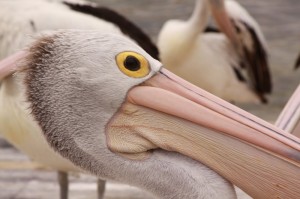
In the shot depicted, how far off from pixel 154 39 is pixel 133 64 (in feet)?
24.7

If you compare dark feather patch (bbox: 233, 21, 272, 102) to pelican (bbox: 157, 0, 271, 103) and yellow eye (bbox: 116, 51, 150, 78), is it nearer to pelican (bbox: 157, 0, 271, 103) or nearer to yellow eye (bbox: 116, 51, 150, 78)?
pelican (bbox: 157, 0, 271, 103)

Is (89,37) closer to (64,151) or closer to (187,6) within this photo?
(64,151)

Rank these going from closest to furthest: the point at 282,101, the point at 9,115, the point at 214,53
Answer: the point at 9,115 < the point at 214,53 < the point at 282,101

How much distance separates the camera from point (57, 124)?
269 centimetres

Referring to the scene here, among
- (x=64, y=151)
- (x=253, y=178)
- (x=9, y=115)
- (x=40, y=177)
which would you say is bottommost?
(x=40, y=177)

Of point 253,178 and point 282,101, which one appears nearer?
point 253,178

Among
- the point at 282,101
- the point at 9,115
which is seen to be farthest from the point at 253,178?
the point at 282,101

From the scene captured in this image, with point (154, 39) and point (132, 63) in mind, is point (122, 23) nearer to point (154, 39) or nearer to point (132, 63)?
point (132, 63)

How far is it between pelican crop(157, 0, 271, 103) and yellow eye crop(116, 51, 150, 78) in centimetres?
386

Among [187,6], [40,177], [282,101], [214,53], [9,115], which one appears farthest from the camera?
[187,6]

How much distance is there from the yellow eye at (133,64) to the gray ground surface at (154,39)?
247 centimetres

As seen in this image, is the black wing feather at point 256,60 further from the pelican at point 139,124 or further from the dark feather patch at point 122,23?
the pelican at point 139,124

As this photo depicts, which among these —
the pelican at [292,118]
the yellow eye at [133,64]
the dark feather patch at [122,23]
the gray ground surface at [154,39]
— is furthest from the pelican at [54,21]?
the yellow eye at [133,64]

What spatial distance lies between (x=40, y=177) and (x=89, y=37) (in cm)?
312
